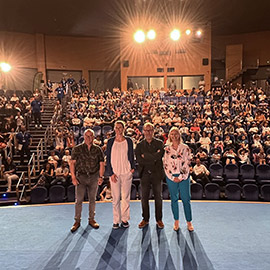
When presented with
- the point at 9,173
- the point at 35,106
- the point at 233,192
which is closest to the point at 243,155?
the point at 233,192

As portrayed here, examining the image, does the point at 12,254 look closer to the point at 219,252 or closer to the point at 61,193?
the point at 219,252

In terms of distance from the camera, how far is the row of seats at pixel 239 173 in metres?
6.81

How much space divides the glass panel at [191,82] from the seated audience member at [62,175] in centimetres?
1496

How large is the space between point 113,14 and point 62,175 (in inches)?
454

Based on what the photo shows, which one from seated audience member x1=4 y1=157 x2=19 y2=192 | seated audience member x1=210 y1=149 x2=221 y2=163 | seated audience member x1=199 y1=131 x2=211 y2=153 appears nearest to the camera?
seated audience member x1=4 y1=157 x2=19 y2=192

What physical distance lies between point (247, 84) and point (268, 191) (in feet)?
56.2

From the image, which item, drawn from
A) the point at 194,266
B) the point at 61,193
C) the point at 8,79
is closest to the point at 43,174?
Answer: the point at 61,193

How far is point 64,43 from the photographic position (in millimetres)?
20125

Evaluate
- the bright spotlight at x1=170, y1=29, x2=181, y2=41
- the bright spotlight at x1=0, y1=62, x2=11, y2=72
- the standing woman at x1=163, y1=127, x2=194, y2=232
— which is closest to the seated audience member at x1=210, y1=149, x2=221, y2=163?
the standing woman at x1=163, y1=127, x2=194, y2=232

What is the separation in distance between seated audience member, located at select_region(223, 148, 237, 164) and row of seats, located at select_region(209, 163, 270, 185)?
30 cm

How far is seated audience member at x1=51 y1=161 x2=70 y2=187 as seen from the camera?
21.9 feet

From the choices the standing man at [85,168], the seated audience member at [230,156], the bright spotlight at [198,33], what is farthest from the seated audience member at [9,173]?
the bright spotlight at [198,33]

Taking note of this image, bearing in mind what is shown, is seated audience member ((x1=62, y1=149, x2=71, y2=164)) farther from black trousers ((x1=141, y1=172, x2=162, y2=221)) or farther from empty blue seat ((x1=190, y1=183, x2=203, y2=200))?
black trousers ((x1=141, y1=172, x2=162, y2=221))

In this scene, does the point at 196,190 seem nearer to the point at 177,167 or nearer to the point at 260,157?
the point at 260,157
